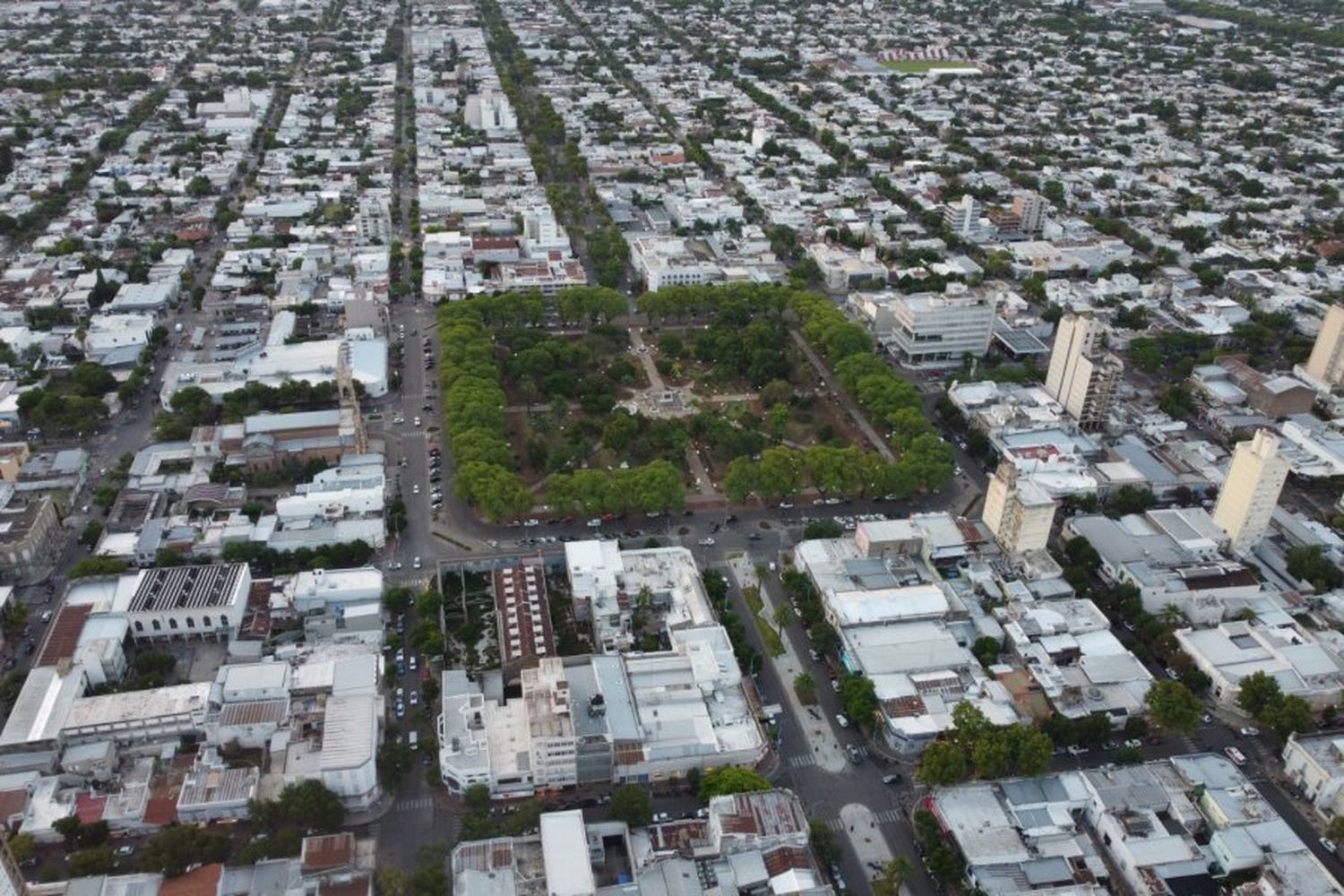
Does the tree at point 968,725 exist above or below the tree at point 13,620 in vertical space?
above

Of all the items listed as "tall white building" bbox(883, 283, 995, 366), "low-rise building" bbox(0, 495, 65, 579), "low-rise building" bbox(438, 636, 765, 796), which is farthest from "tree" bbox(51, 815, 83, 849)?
"tall white building" bbox(883, 283, 995, 366)

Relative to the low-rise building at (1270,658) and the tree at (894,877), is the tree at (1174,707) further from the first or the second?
the tree at (894,877)

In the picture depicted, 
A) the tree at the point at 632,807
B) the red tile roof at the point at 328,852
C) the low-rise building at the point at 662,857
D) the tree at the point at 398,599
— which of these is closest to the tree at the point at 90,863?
the red tile roof at the point at 328,852

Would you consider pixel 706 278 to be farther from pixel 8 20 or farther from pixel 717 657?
pixel 8 20

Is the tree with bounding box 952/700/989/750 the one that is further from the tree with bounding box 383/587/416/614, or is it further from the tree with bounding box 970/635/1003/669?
the tree with bounding box 383/587/416/614

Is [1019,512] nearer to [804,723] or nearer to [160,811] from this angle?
[804,723]

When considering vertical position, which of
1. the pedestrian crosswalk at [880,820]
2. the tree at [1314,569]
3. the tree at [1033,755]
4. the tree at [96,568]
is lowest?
the pedestrian crosswalk at [880,820]
